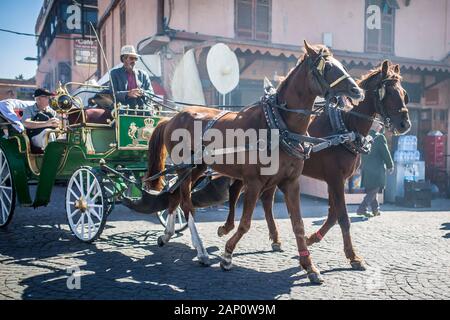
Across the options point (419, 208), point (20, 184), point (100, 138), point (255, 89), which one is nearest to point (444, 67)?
point (419, 208)

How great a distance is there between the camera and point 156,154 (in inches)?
213

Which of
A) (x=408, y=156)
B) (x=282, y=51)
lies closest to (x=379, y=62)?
(x=408, y=156)

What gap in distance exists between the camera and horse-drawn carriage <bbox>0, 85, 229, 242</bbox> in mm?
5395

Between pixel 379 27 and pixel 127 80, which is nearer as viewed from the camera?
pixel 127 80

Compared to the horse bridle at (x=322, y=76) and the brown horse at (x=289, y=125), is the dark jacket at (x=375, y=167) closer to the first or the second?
the brown horse at (x=289, y=125)

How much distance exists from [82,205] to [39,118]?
199cm

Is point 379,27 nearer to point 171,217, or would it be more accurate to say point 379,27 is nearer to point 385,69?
point 385,69

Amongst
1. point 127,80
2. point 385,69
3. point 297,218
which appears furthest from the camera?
point 127,80

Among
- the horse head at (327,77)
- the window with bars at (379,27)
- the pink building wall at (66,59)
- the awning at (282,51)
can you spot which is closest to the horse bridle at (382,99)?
the horse head at (327,77)

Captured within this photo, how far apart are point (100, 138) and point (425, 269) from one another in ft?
14.1

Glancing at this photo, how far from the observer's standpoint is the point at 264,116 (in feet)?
14.2

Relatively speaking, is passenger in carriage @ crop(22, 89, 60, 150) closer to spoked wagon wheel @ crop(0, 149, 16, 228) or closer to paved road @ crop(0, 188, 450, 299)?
spoked wagon wheel @ crop(0, 149, 16, 228)

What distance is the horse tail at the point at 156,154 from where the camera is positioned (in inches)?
213
